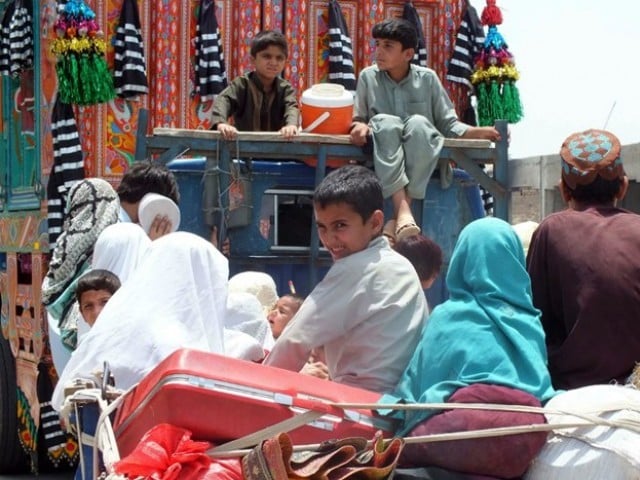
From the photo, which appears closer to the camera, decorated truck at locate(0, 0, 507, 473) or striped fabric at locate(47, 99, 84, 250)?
decorated truck at locate(0, 0, 507, 473)

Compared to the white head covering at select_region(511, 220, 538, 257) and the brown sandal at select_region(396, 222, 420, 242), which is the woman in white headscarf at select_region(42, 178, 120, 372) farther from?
the white head covering at select_region(511, 220, 538, 257)

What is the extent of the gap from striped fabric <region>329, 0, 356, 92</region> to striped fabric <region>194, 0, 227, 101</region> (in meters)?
0.63

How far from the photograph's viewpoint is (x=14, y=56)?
7180 millimetres

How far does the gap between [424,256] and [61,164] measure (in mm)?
2417

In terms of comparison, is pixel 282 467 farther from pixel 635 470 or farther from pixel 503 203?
pixel 503 203

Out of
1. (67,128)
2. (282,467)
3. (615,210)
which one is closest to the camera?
(282,467)

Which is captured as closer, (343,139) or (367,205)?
(367,205)

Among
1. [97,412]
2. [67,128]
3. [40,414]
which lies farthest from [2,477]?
[97,412]

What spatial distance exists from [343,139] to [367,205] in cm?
239

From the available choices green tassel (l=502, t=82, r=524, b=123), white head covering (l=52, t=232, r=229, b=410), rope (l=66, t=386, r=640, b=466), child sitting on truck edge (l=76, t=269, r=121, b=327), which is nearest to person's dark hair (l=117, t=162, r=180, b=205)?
child sitting on truck edge (l=76, t=269, r=121, b=327)

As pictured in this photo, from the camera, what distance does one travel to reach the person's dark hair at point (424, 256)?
5102mm

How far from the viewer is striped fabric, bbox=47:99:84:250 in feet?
21.7

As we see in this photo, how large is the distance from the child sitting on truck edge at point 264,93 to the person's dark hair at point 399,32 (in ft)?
1.72

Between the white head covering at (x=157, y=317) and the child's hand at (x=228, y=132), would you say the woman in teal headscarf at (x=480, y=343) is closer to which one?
the white head covering at (x=157, y=317)
